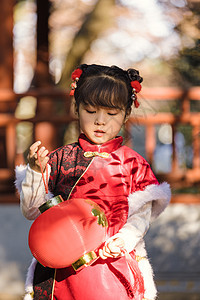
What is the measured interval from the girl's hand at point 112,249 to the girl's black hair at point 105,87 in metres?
0.59

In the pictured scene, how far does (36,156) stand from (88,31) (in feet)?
17.3

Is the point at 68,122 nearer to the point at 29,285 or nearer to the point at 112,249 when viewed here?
the point at 29,285

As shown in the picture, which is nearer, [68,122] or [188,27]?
[188,27]

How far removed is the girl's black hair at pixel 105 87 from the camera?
187 centimetres

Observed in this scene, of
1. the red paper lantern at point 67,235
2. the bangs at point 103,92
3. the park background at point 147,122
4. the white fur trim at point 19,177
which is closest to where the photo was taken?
the red paper lantern at point 67,235

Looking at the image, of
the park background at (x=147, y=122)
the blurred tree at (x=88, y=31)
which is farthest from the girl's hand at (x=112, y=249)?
the blurred tree at (x=88, y=31)

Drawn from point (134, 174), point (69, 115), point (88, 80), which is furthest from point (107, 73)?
point (69, 115)

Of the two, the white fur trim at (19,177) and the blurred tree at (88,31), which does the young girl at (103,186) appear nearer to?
the white fur trim at (19,177)

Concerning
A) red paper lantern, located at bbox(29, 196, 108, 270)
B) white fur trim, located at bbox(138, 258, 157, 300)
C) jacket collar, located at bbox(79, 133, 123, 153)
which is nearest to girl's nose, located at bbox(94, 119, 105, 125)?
jacket collar, located at bbox(79, 133, 123, 153)

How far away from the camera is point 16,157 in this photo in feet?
18.5

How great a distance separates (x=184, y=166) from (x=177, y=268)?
88.5 inches

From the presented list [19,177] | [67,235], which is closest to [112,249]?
[67,235]

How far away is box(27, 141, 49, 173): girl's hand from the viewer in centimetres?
174

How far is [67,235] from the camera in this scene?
163 centimetres
